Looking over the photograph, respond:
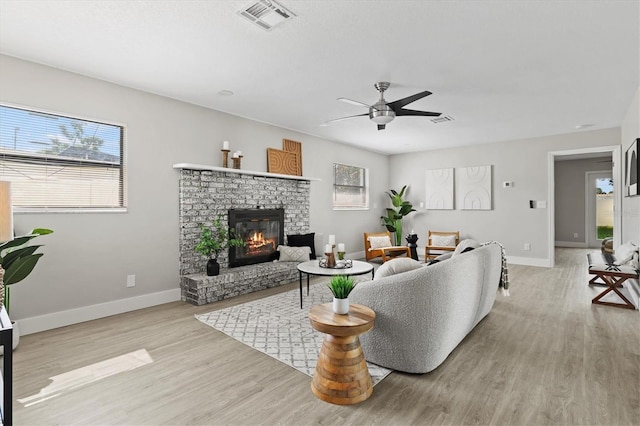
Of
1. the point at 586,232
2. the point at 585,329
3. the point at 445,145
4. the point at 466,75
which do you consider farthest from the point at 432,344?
the point at 586,232

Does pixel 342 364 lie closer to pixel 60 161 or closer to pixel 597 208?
pixel 60 161

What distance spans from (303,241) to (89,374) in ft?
12.4

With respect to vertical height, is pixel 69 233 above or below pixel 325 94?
below

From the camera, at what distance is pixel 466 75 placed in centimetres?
361

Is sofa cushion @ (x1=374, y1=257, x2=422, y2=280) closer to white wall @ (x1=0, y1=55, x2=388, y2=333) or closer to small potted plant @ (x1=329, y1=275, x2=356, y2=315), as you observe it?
small potted plant @ (x1=329, y1=275, x2=356, y2=315)

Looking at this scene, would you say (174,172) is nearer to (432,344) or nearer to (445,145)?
(432,344)

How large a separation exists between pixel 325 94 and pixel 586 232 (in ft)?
31.2

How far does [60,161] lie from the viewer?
11.5ft

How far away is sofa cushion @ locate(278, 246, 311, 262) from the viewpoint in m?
5.41

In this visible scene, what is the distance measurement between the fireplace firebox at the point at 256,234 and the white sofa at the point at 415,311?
115 inches

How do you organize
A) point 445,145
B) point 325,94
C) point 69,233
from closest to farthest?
1. point 69,233
2. point 325,94
3. point 445,145

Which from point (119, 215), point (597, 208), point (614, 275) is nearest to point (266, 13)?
point (119, 215)

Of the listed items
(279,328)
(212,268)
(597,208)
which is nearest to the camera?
(279,328)

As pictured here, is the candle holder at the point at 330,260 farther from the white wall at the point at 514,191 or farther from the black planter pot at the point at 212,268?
the white wall at the point at 514,191
